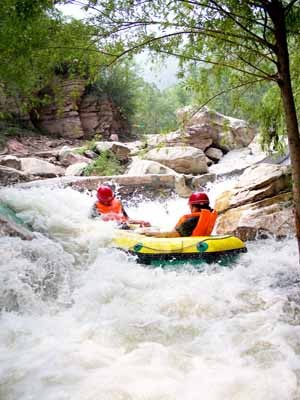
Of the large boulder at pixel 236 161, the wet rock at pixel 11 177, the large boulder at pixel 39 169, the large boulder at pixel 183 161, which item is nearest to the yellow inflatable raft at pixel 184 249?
the wet rock at pixel 11 177

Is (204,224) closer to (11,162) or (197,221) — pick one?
(197,221)

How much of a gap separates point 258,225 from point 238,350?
343 cm

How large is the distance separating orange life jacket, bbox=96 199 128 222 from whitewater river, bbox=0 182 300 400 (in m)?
0.37

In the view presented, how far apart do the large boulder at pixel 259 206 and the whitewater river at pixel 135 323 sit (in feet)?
1.69

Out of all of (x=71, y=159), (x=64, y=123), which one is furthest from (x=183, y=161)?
(x=64, y=123)

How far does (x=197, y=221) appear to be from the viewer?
516 centimetres

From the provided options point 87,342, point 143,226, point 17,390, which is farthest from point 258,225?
point 17,390

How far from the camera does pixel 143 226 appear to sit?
6.17 meters

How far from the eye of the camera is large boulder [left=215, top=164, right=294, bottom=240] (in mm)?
6066

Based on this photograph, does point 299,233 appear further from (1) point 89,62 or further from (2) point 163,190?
(2) point 163,190

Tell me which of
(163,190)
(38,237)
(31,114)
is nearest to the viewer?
(38,237)

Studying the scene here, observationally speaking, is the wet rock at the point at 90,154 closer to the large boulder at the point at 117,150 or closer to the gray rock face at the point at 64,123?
the large boulder at the point at 117,150

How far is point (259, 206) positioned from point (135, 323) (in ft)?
12.2

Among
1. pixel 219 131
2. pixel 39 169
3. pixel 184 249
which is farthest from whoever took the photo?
pixel 219 131
